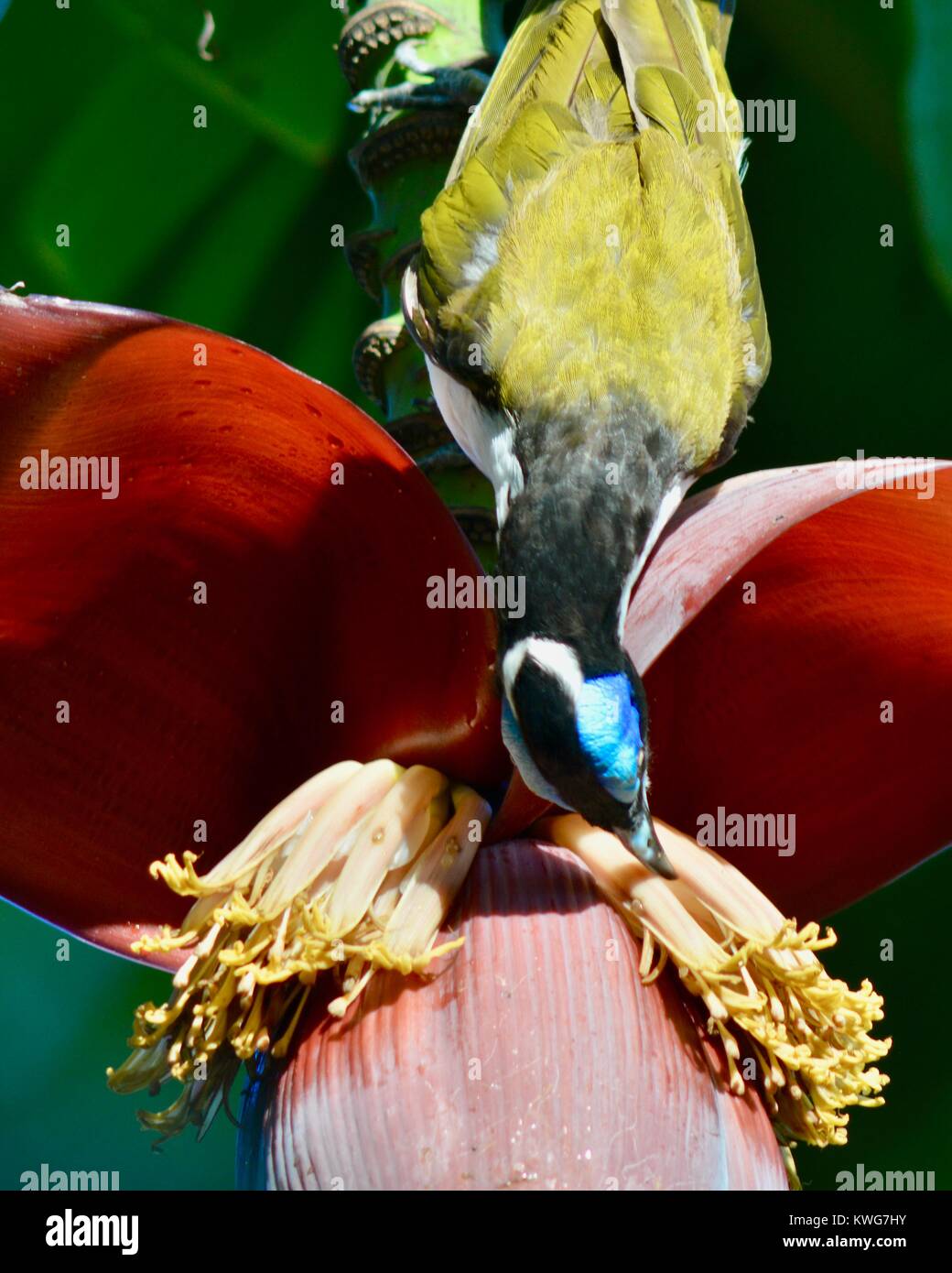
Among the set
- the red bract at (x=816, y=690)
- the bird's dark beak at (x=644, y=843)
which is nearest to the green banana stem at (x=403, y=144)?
the red bract at (x=816, y=690)

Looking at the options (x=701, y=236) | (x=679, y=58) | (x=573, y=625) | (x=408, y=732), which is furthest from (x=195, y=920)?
(x=679, y=58)

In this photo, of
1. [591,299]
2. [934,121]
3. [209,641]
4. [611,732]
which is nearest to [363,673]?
[209,641]

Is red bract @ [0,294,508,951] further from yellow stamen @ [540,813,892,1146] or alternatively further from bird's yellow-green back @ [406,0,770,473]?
bird's yellow-green back @ [406,0,770,473]

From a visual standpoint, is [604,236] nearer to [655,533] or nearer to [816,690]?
[655,533]

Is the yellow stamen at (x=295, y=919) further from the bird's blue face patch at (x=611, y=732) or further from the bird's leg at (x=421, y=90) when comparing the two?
the bird's leg at (x=421, y=90)

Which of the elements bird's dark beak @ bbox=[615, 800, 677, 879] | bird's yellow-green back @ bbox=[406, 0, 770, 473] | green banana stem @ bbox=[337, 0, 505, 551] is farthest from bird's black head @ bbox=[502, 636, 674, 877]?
bird's yellow-green back @ bbox=[406, 0, 770, 473]

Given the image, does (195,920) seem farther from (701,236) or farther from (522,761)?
(701,236)
